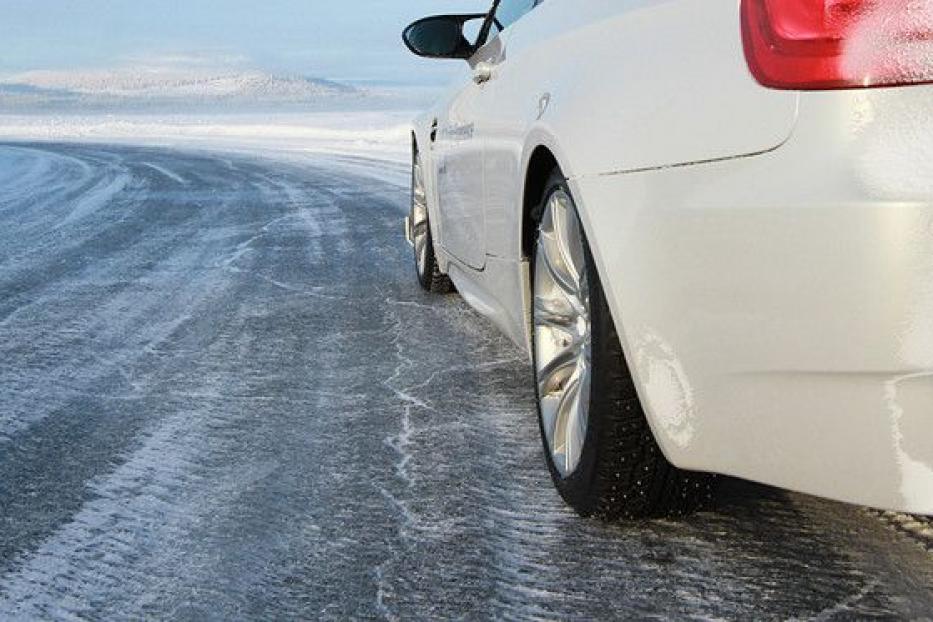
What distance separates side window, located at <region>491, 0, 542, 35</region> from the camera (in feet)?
12.7

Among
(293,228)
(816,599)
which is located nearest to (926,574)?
(816,599)

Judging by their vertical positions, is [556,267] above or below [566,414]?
above

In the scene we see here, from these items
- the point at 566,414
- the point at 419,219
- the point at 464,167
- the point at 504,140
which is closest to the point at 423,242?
the point at 419,219

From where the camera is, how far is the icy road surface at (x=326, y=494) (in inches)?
94.4

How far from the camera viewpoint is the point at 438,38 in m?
4.60

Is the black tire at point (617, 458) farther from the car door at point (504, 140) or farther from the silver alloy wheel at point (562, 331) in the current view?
the car door at point (504, 140)

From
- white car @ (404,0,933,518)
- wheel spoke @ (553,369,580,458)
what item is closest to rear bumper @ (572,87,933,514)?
white car @ (404,0,933,518)

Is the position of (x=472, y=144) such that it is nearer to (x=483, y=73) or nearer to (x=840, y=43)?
(x=483, y=73)

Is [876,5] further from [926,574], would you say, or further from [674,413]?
[926,574]

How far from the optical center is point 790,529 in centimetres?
270

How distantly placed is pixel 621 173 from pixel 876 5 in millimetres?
637

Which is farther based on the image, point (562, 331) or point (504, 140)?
point (504, 140)

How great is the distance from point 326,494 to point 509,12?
1951mm

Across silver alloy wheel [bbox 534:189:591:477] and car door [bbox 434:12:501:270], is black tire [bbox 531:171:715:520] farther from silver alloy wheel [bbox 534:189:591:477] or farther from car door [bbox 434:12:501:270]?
car door [bbox 434:12:501:270]
